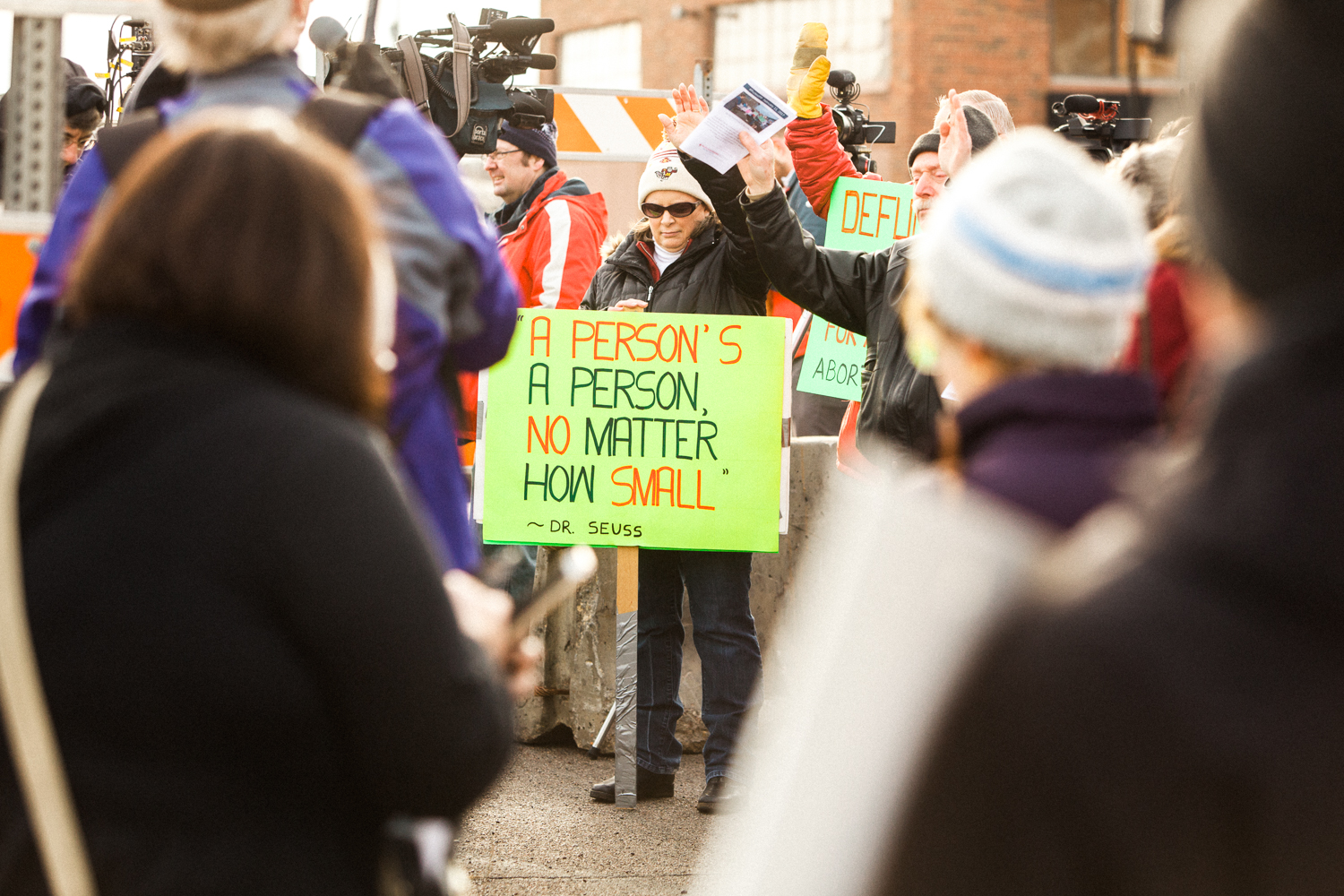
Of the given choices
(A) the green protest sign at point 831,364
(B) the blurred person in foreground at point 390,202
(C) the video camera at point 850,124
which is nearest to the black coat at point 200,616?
(B) the blurred person in foreground at point 390,202

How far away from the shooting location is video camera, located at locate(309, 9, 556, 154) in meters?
4.64

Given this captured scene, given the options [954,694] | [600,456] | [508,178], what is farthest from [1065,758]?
[508,178]

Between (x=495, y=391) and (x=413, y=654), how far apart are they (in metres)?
3.60

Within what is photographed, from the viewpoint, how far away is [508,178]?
5.87m

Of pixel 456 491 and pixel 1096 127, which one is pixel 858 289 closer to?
pixel 1096 127

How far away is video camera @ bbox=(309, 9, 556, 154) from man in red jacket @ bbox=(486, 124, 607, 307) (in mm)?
133

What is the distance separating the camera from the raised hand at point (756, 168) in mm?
3885

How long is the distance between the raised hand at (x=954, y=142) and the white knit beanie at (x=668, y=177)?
86cm

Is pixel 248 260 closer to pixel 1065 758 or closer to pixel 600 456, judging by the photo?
pixel 1065 758

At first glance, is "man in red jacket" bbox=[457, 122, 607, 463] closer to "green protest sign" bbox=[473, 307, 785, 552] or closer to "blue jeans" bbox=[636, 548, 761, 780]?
"green protest sign" bbox=[473, 307, 785, 552]

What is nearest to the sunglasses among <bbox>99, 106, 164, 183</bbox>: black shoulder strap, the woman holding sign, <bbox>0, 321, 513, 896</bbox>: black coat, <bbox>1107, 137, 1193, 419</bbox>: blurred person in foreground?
the woman holding sign

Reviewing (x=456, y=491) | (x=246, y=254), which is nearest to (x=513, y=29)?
(x=456, y=491)

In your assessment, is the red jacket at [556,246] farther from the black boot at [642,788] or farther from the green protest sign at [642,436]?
the black boot at [642,788]

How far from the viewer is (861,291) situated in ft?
12.9
